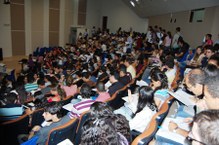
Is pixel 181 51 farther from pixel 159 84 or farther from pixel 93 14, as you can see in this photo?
pixel 93 14

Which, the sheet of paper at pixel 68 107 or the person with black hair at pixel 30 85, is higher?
the sheet of paper at pixel 68 107

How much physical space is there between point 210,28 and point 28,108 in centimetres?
810

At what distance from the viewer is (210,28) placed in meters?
8.52

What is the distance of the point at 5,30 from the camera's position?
34.6ft

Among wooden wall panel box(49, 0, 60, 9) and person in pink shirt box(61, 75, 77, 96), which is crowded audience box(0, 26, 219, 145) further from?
wooden wall panel box(49, 0, 60, 9)

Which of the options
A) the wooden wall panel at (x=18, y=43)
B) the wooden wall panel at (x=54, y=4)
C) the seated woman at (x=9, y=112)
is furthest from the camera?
the wooden wall panel at (x=54, y=4)

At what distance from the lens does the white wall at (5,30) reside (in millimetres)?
10227

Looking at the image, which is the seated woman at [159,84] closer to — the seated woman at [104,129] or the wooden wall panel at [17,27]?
the seated woman at [104,129]

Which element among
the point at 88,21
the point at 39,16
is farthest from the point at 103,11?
the point at 39,16

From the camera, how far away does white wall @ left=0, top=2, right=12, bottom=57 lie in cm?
1023

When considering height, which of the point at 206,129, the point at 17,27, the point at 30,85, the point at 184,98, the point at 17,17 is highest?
the point at 17,17

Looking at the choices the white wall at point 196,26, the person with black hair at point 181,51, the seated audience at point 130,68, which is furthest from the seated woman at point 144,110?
the white wall at point 196,26

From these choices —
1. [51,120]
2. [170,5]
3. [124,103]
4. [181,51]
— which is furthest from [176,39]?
[51,120]

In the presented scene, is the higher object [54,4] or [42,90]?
[54,4]
